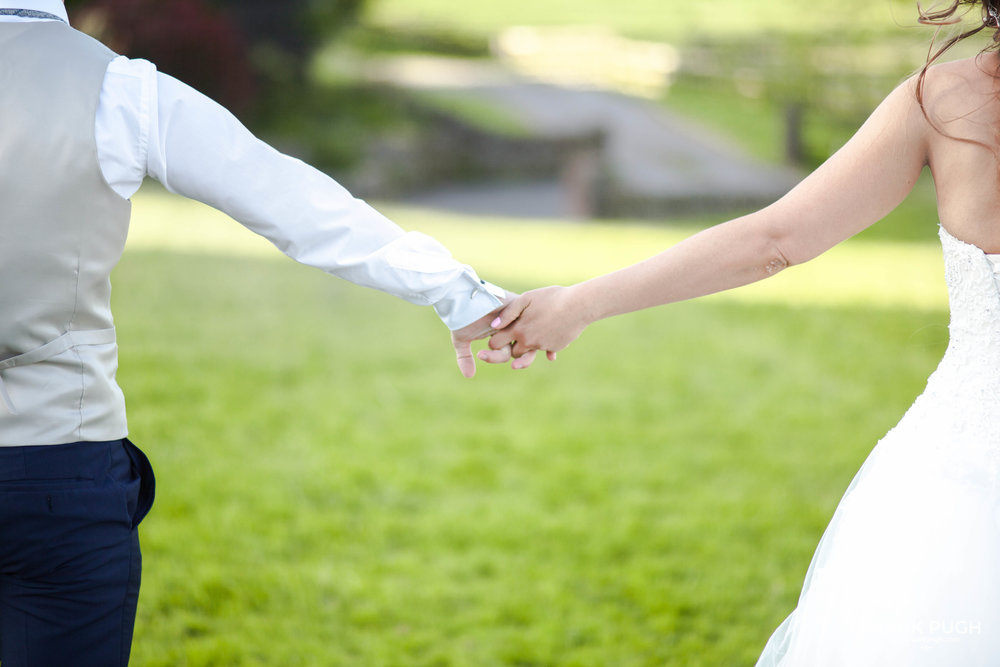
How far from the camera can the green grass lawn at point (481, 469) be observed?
9.55 feet

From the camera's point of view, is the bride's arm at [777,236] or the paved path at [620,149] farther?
the paved path at [620,149]

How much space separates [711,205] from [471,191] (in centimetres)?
360

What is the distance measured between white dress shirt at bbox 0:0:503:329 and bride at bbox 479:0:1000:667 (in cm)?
75

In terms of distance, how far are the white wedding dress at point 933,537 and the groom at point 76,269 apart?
1.16 metres

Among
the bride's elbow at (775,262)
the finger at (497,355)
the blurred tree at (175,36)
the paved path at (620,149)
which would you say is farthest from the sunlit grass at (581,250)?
the bride's elbow at (775,262)

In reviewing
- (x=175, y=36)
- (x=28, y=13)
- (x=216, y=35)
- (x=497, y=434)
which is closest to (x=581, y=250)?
(x=497, y=434)

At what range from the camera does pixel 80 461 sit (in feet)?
5.11

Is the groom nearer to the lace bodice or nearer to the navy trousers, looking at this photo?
the navy trousers

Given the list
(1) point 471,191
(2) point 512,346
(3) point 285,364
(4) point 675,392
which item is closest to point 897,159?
(2) point 512,346

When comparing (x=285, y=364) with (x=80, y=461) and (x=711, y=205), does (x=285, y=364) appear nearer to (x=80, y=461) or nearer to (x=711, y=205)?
(x=80, y=461)

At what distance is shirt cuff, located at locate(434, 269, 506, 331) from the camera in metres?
1.98

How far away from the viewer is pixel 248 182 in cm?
162

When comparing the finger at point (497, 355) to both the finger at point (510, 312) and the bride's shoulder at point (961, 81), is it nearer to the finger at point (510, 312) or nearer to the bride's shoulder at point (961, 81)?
the finger at point (510, 312)

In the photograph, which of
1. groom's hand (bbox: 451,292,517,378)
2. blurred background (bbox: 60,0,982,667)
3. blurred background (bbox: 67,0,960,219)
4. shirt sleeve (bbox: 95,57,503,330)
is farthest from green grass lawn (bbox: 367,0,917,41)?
shirt sleeve (bbox: 95,57,503,330)
